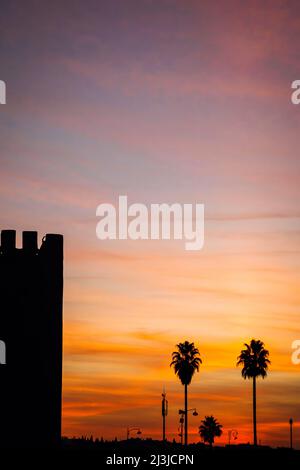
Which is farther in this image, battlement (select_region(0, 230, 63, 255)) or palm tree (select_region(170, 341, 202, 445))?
palm tree (select_region(170, 341, 202, 445))

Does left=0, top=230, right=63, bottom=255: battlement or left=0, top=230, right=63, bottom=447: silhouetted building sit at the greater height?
left=0, top=230, right=63, bottom=255: battlement

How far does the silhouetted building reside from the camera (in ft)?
205

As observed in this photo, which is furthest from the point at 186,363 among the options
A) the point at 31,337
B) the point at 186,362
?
the point at 31,337

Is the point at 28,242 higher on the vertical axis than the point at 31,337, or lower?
higher

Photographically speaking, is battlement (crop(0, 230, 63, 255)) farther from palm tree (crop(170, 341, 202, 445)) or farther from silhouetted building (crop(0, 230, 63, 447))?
palm tree (crop(170, 341, 202, 445))

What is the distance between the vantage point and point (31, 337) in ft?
211

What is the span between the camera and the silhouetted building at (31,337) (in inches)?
2463

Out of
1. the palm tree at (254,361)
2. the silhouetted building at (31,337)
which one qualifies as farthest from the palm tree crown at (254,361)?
the silhouetted building at (31,337)

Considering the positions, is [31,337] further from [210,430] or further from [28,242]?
[210,430]

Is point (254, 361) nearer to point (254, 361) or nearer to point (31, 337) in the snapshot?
point (254, 361)

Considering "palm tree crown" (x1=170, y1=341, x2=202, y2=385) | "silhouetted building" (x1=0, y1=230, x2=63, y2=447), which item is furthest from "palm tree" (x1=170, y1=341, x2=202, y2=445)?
"silhouetted building" (x1=0, y1=230, x2=63, y2=447)

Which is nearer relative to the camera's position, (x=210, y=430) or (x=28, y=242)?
(x=28, y=242)
